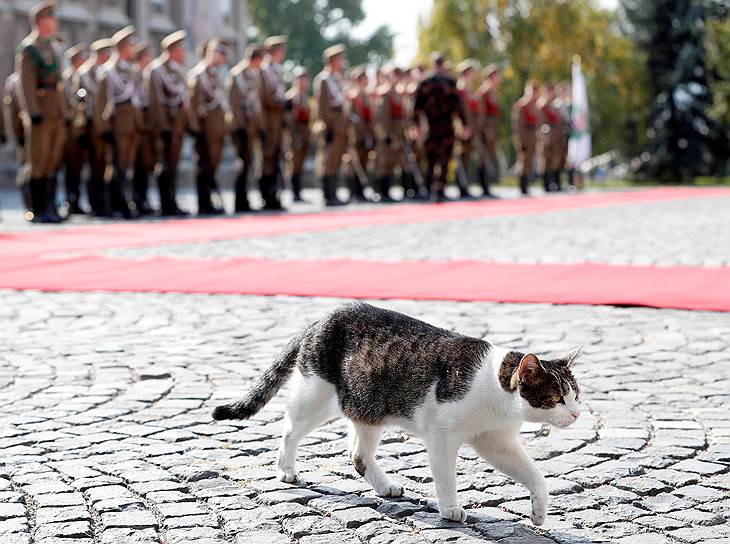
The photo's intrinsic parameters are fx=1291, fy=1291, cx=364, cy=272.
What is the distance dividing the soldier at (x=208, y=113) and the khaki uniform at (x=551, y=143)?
12275mm

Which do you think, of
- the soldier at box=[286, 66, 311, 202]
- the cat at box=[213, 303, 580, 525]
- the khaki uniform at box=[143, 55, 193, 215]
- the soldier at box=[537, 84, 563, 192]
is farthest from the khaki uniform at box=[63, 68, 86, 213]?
the cat at box=[213, 303, 580, 525]

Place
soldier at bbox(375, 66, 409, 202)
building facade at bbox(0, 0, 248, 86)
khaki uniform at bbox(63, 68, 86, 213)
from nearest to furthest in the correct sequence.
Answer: khaki uniform at bbox(63, 68, 86, 213) < soldier at bbox(375, 66, 409, 202) < building facade at bbox(0, 0, 248, 86)

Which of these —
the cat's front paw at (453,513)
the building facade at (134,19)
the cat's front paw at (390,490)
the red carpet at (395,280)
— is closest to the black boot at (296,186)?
the building facade at (134,19)

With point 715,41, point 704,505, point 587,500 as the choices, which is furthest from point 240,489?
point 715,41

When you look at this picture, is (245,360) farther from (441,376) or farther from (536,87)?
(536,87)

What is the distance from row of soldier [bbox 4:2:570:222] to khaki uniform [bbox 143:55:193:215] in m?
0.02

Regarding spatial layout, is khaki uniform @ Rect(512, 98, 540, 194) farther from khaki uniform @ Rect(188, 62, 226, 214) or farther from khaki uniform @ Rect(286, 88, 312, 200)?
khaki uniform @ Rect(188, 62, 226, 214)

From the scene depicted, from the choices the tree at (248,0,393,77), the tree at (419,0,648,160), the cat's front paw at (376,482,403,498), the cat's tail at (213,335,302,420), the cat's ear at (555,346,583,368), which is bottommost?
the cat's front paw at (376,482,403,498)

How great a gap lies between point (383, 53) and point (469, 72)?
4992 cm

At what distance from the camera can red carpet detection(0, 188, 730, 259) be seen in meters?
14.3

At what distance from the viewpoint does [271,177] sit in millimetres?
22203

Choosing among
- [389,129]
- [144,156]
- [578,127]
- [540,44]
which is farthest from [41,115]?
[540,44]

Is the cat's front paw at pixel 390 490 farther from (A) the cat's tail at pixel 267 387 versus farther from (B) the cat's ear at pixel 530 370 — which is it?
(B) the cat's ear at pixel 530 370

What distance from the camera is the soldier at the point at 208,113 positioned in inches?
785
